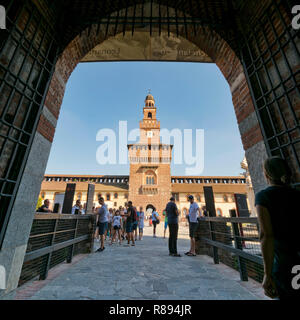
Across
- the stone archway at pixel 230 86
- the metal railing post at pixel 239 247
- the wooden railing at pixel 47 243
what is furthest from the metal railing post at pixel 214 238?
the wooden railing at pixel 47 243

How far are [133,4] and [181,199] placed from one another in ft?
114

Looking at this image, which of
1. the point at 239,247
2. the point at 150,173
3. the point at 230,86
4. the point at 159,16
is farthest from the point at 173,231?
the point at 150,173

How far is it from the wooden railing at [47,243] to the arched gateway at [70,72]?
546 millimetres

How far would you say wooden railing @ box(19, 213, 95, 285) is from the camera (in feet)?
9.30

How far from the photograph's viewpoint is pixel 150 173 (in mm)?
32188

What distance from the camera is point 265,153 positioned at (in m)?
2.42

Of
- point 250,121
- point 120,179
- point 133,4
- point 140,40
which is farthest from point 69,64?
point 120,179

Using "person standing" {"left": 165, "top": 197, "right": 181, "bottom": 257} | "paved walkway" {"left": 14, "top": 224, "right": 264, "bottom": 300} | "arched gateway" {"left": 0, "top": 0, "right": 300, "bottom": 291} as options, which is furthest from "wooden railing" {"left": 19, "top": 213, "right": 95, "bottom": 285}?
"person standing" {"left": 165, "top": 197, "right": 181, "bottom": 257}

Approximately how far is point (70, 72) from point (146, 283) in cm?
465

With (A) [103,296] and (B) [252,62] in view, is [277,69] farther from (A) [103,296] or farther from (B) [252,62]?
(A) [103,296]

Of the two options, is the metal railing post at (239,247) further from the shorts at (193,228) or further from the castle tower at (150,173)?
the castle tower at (150,173)

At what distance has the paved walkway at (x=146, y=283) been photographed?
244 centimetres

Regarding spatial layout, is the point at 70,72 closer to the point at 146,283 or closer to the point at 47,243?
the point at 47,243

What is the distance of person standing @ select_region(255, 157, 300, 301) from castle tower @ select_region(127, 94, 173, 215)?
2926cm
